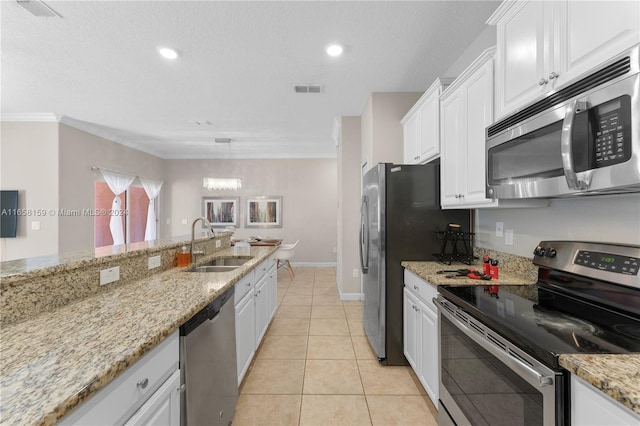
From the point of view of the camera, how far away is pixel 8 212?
3.90 metres

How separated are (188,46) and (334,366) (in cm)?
306

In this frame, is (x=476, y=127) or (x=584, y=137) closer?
(x=584, y=137)

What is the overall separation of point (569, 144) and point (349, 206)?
3.01m

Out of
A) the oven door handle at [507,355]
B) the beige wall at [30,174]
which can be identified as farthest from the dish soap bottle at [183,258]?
the beige wall at [30,174]

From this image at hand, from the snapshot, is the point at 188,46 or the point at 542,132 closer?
the point at 542,132

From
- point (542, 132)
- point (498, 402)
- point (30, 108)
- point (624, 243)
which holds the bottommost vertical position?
point (498, 402)

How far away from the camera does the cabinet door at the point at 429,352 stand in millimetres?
1698

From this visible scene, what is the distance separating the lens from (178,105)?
3680mm

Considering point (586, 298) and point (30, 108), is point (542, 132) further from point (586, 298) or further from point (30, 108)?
point (30, 108)

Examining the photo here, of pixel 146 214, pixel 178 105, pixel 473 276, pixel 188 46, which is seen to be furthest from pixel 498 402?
pixel 146 214

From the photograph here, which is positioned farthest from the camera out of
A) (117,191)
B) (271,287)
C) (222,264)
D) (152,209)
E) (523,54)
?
(152,209)

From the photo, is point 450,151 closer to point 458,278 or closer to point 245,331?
point 458,278

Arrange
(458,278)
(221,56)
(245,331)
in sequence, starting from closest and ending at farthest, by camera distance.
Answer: (458,278), (245,331), (221,56)

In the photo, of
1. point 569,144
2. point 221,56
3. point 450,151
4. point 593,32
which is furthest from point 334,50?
point 569,144
